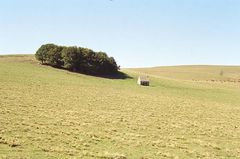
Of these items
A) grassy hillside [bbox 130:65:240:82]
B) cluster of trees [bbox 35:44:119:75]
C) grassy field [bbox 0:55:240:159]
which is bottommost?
grassy field [bbox 0:55:240:159]

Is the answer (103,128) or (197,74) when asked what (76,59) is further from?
(103,128)

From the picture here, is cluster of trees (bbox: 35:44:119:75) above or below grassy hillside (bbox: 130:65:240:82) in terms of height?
above

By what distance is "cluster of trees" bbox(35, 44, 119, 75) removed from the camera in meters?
101

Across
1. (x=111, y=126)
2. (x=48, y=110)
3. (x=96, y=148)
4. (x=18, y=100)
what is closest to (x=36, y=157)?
(x=96, y=148)

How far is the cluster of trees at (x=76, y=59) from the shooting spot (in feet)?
332

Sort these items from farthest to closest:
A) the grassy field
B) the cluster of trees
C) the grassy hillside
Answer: the grassy hillside, the cluster of trees, the grassy field

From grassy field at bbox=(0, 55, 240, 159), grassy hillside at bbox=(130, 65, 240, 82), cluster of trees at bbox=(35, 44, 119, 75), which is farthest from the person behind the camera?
grassy hillside at bbox=(130, 65, 240, 82)

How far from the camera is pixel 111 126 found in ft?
114

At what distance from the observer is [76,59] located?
3996 inches

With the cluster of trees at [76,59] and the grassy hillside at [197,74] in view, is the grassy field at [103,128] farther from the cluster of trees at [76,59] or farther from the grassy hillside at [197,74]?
the grassy hillside at [197,74]

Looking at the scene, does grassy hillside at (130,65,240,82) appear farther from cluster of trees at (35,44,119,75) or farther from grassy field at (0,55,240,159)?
grassy field at (0,55,240,159)

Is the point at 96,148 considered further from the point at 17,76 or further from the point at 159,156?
the point at 17,76

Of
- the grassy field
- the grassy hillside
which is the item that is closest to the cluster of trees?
the grassy field

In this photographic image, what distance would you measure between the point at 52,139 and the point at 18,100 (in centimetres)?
2146
